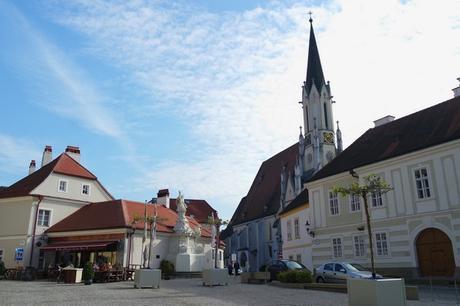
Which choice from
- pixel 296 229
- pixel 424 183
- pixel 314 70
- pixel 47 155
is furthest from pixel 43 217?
pixel 314 70

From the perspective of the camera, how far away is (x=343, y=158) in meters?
31.6

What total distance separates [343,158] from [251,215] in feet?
120

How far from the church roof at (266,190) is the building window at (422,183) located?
36.4 m

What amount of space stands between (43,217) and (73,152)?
31.5 feet

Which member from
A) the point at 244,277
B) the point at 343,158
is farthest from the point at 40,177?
the point at 343,158

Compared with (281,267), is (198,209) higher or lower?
higher

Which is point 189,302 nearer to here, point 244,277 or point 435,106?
point 244,277

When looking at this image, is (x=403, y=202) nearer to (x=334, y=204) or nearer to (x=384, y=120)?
(x=334, y=204)

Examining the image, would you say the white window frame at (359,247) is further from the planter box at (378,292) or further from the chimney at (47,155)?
the chimney at (47,155)

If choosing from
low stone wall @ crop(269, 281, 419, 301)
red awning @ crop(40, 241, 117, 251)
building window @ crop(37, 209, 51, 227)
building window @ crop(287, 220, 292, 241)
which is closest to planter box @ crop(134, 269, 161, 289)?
low stone wall @ crop(269, 281, 419, 301)

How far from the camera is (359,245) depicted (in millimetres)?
27500

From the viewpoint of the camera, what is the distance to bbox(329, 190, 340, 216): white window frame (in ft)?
97.2

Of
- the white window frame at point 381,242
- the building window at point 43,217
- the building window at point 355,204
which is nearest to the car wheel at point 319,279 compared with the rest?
the white window frame at point 381,242

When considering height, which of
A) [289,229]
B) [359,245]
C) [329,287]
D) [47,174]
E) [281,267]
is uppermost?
[47,174]
